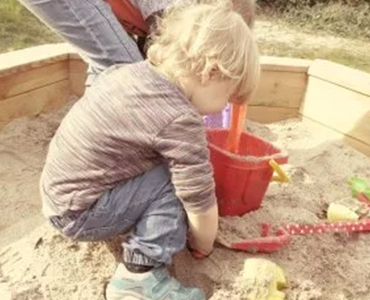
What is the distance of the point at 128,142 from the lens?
1488 mm

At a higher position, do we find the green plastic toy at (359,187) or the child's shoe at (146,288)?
the child's shoe at (146,288)

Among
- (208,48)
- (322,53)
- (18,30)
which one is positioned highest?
(208,48)

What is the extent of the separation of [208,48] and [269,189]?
74cm

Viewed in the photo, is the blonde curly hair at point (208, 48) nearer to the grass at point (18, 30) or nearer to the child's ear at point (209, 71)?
the child's ear at point (209, 71)

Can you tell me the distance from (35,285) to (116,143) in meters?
0.40

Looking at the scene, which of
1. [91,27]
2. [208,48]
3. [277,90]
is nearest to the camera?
[208,48]

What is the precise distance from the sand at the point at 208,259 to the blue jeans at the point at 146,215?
143 millimetres

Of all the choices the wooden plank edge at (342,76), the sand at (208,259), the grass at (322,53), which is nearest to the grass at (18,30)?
the grass at (322,53)

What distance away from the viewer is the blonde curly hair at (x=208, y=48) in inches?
57.2

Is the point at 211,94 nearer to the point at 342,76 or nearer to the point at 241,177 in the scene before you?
the point at 241,177

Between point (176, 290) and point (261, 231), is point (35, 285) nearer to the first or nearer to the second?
point (176, 290)

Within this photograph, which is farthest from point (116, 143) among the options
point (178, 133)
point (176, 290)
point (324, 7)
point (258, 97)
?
point (324, 7)

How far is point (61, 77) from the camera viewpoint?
8.33 ft

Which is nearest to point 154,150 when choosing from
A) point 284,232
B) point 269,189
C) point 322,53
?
point 284,232
